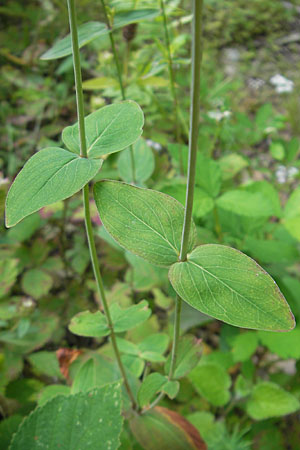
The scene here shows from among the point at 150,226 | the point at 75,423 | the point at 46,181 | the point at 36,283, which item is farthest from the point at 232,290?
the point at 36,283

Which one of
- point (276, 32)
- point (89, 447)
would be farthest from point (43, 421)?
point (276, 32)

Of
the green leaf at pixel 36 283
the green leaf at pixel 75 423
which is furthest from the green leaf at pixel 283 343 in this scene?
the green leaf at pixel 36 283

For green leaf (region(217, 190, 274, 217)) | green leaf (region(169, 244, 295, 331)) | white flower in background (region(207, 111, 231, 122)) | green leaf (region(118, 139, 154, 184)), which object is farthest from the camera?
white flower in background (region(207, 111, 231, 122))

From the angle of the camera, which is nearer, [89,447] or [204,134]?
[89,447]

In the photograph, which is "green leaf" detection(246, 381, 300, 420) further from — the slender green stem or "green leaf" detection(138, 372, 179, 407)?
the slender green stem

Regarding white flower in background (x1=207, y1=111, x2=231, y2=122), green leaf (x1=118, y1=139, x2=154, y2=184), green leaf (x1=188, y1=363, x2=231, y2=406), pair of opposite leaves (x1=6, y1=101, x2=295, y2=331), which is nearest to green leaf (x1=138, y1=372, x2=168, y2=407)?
pair of opposite leaves (x1=6, y1=101, x2=295, y2=331)

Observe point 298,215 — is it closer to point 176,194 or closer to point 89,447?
point 176,194
